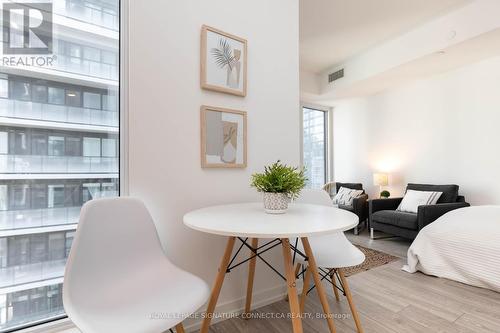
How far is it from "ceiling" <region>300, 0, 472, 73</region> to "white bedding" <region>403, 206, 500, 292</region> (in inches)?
90.5

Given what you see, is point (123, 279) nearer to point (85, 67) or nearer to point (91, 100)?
point (91, 100)

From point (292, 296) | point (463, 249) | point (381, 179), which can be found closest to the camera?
point (292, 296)

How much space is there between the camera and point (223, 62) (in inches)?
69.7

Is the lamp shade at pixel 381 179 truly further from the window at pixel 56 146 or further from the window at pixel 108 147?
the window at pixel 56 146

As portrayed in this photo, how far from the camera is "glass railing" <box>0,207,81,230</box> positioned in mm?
1274

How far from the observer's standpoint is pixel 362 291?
84.1 inches

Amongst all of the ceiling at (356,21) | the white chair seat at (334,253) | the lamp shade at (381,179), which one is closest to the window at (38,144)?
the white chair seat at (334,253)

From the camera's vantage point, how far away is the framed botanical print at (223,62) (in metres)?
1.70

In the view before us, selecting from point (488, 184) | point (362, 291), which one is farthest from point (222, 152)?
point (488, 184)

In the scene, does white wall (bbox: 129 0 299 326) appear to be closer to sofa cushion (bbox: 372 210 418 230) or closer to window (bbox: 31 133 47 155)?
window (bbox: 31 133 47 155)

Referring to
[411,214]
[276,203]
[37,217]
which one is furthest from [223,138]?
[411,214]

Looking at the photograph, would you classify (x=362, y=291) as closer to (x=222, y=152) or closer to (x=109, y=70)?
(x=222, y=152)

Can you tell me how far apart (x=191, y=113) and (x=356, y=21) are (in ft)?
9.18

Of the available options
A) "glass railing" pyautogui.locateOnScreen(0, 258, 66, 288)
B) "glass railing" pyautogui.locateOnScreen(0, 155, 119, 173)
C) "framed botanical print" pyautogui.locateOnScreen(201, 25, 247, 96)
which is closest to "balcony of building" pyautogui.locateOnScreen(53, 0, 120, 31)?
"framed botanical print" pyautogui.locateOnScreen(201, 25, 247, 96)
